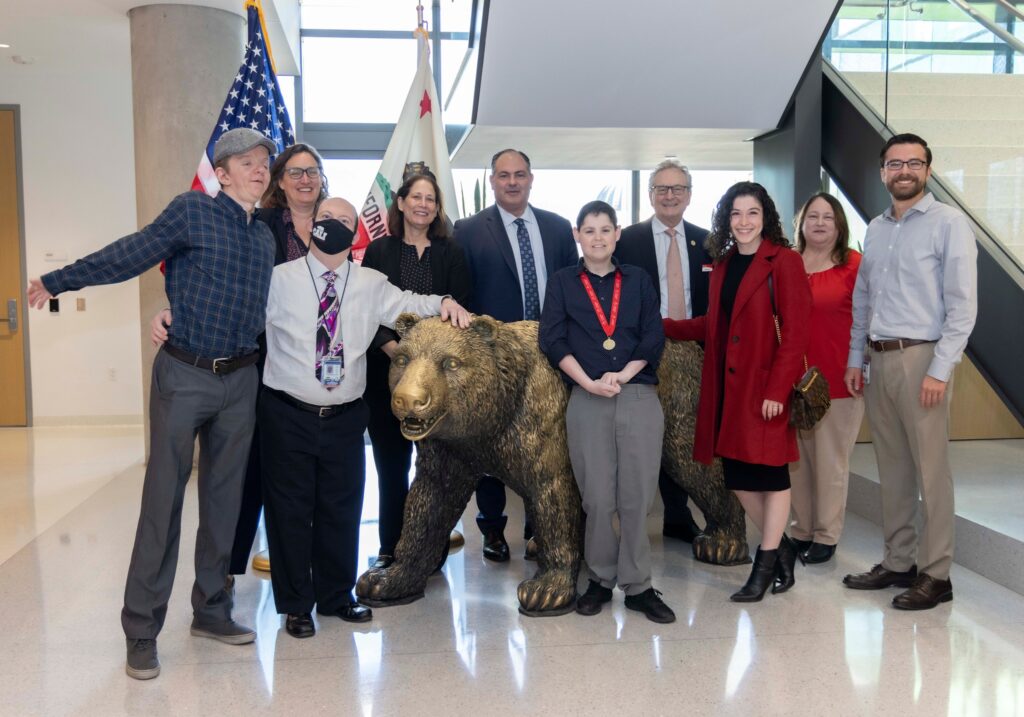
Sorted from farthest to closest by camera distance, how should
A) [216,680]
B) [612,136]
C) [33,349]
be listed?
[33,349] → [612,136] → [216,680]

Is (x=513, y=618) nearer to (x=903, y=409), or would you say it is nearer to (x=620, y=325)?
(x=620, y=325)

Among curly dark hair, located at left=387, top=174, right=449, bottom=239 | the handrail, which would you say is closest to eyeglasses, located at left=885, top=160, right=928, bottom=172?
the handrail

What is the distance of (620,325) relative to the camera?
2875 mm

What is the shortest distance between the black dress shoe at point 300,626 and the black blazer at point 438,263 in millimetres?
1210

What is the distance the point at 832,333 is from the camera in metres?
3.53

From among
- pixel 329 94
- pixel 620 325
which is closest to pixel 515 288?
pixel 620 325

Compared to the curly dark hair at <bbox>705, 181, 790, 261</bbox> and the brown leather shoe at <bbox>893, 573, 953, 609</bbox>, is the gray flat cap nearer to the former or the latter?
the curly dark hair at <bbox>705, 181, 790, 261</bbox>

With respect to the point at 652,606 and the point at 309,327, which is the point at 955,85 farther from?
the point at 309,327

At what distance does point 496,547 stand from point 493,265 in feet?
3.94

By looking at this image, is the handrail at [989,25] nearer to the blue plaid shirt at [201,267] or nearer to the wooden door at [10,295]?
the blue plaid shirt at [201,267]

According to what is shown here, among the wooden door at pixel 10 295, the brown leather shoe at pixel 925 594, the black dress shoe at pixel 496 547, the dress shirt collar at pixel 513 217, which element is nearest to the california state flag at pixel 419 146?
the dress shirt collar at pixel 513 217

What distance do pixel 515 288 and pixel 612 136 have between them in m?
2.33

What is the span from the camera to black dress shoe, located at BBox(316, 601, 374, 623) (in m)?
2.92

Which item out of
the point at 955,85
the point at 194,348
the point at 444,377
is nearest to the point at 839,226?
the point at 955,85
